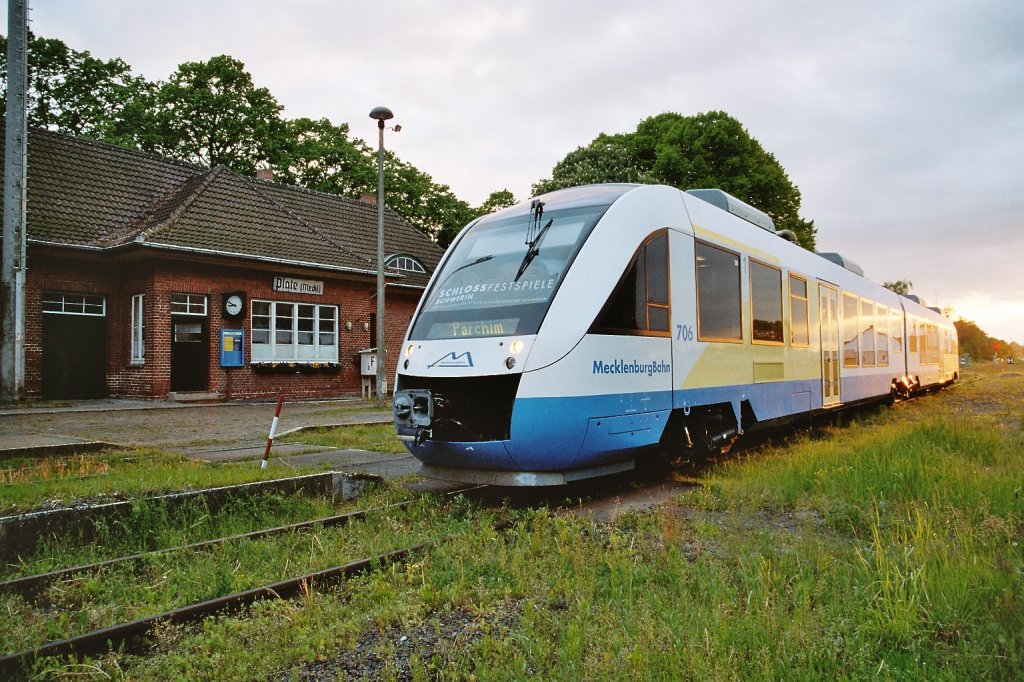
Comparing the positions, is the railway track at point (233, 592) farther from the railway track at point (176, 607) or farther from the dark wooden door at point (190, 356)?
the dark wooden door at point (190, 356)

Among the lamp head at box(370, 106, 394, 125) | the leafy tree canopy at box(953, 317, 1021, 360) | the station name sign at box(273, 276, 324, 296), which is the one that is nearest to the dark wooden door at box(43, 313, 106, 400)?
the station name sign at box(273, 276, 324, 296)

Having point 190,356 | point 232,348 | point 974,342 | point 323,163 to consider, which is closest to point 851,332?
point 232,348

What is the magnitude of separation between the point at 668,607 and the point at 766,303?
6462mm

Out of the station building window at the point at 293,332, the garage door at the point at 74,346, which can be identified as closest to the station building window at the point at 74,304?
the garage door at the point at 74,346

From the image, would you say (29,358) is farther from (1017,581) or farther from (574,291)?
(1017,581)

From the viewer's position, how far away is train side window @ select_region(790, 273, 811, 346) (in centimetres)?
1034

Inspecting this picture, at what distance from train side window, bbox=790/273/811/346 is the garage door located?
57.6 feet

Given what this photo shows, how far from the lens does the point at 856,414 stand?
16.4 meters

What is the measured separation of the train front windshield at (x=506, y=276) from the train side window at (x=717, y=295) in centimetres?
174

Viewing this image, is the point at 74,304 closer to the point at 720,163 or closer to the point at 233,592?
the point at 233,592

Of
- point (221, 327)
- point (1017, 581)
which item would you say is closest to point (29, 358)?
point (221, 327)

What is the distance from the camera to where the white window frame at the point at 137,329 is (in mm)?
19062

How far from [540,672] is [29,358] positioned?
19.3m

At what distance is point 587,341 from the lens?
613 centimetres
